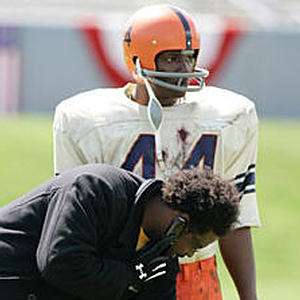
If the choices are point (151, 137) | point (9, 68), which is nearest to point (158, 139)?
point (151, 137)

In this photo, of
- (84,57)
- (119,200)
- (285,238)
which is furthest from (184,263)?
(84,57)

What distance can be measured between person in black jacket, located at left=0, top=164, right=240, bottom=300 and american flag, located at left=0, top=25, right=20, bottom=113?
50.2 feet

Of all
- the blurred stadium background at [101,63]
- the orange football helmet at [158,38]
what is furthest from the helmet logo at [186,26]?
the blurred stadium background at [101,63]

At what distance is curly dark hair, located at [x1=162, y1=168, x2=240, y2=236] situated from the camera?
3740 mm

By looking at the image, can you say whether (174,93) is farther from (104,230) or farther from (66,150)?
(104,230)

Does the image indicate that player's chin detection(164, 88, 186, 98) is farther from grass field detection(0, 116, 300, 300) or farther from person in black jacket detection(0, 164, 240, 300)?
grass field detection(0, 116, 300, 300)

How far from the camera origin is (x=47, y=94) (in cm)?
1958

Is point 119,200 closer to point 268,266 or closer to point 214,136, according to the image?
point 214,136

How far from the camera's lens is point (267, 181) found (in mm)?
13742

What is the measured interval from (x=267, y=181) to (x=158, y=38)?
31.1ft

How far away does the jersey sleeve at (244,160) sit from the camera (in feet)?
14.5

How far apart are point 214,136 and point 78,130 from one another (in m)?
0.45

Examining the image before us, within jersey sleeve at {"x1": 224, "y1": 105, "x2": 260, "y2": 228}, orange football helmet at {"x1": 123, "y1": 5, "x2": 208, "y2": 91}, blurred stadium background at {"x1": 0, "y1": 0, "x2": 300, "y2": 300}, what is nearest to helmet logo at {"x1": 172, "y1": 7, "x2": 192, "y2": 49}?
orange football helmet at {"x1": 123, "y1": 5, "x2": 208, "y2": 91}

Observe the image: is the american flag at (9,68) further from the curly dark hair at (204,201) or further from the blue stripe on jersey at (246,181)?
the curly dark hair at (204,201)
